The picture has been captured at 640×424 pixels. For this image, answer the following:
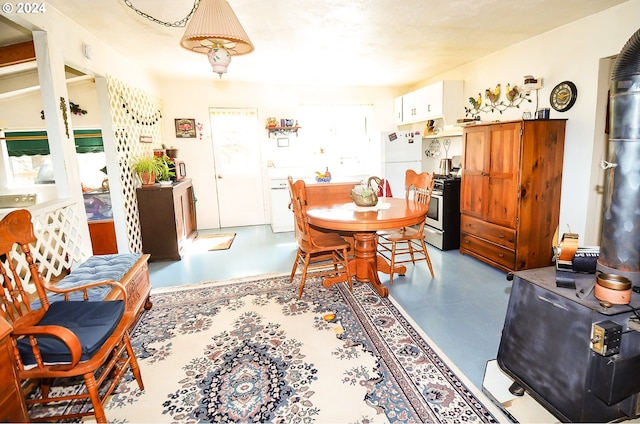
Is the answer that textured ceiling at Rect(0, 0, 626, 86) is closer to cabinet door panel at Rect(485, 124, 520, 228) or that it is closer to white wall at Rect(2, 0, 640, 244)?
white wall at Rect(2, 0, 640, 244)

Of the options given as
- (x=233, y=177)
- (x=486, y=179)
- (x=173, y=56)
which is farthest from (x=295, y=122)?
(x=486, y=179)

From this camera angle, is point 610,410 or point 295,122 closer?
point 610,410

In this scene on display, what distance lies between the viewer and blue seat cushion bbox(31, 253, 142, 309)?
204 cm

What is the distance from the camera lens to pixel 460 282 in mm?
3174

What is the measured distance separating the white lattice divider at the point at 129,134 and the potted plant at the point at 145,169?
2.7 inches

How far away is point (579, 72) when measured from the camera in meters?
3.11

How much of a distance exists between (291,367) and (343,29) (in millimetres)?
3005

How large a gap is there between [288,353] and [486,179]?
2.88 metres

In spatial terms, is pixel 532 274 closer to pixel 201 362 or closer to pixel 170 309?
pixel 201 362

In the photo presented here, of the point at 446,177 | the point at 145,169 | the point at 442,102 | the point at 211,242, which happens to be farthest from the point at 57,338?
the point at 442,102

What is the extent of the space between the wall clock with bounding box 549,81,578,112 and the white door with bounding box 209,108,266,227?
14.1 ft

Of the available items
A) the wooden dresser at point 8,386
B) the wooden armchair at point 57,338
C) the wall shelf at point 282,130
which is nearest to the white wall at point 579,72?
the wall shelf at point 282,130

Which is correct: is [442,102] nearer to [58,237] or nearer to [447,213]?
[447,213]

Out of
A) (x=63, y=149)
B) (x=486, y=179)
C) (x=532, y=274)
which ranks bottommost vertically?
(x=532, y=274)
